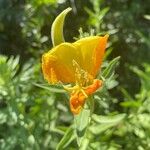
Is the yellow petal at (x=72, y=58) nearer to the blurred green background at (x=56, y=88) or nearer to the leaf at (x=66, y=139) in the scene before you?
the blurred green background at (x=56, y=88)

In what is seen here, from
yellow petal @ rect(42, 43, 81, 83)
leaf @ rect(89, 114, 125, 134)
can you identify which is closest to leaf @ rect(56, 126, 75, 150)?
leaf @ rect(89, 114, 125, 134)

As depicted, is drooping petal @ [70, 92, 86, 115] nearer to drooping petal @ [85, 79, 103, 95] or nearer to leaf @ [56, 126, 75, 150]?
drooping petal @ [85, 79, 103, 95]

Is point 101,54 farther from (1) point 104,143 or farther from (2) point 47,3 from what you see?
(2) point 47,3

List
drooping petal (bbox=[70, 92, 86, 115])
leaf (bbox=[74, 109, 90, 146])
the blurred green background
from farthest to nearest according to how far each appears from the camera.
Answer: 1. the blurred green background
2. leaf (bbox=[74, 109, 90, 146])
3. drooping petal (bbox=[70, 92, 86, 115])

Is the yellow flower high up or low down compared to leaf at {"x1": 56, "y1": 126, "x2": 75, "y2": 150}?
up

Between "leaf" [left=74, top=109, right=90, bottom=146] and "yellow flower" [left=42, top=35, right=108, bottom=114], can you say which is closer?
"yellow flower" [left=42, top=35, right=108, bottom=114]

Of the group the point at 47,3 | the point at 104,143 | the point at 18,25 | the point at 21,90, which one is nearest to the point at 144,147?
the point at 104,143
